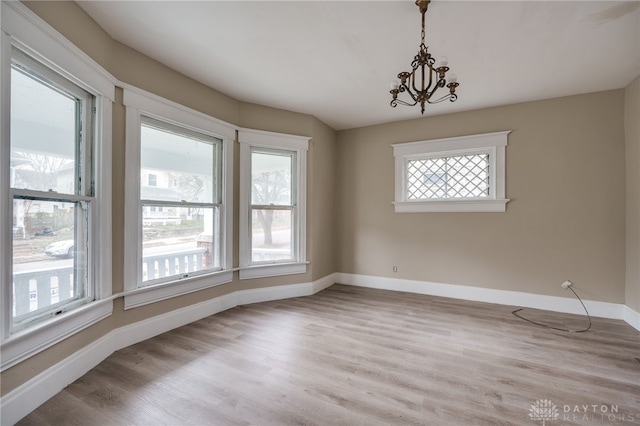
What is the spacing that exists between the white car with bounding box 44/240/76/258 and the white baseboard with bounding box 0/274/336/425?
716 mm

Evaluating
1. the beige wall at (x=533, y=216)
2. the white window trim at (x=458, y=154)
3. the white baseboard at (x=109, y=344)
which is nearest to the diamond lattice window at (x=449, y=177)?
the white window trim at (x=458, y=154)

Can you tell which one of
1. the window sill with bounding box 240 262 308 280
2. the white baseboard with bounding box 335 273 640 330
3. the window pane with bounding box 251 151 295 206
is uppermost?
the window pane with bounding box 251 151 295 206

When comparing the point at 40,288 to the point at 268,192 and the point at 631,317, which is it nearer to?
the point at 268,192

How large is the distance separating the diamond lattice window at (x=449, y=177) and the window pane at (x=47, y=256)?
394 centimetres

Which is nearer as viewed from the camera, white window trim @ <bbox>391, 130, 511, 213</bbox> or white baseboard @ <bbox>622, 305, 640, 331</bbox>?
white baseboard @ <bbox>622, 305, 640, 331</bbox>

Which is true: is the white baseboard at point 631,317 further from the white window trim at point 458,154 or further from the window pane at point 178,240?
the window pane at point 178,240

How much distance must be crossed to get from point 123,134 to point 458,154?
4.03 m

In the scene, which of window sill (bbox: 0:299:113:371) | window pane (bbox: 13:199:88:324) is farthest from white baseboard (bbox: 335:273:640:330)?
window pane (bbox: 13:199:88:324)

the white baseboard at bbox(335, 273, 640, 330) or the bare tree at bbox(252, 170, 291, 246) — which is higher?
the bare tree at bbox(252, 170, 291, 246)

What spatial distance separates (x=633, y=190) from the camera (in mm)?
2881

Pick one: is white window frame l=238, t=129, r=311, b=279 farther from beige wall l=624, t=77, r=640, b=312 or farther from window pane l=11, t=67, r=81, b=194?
beige wall l=624, t=77, r=640, b=312

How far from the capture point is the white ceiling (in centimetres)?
192

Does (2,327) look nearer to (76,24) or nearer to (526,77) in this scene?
(76,24)

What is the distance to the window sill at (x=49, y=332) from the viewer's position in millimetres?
1478
